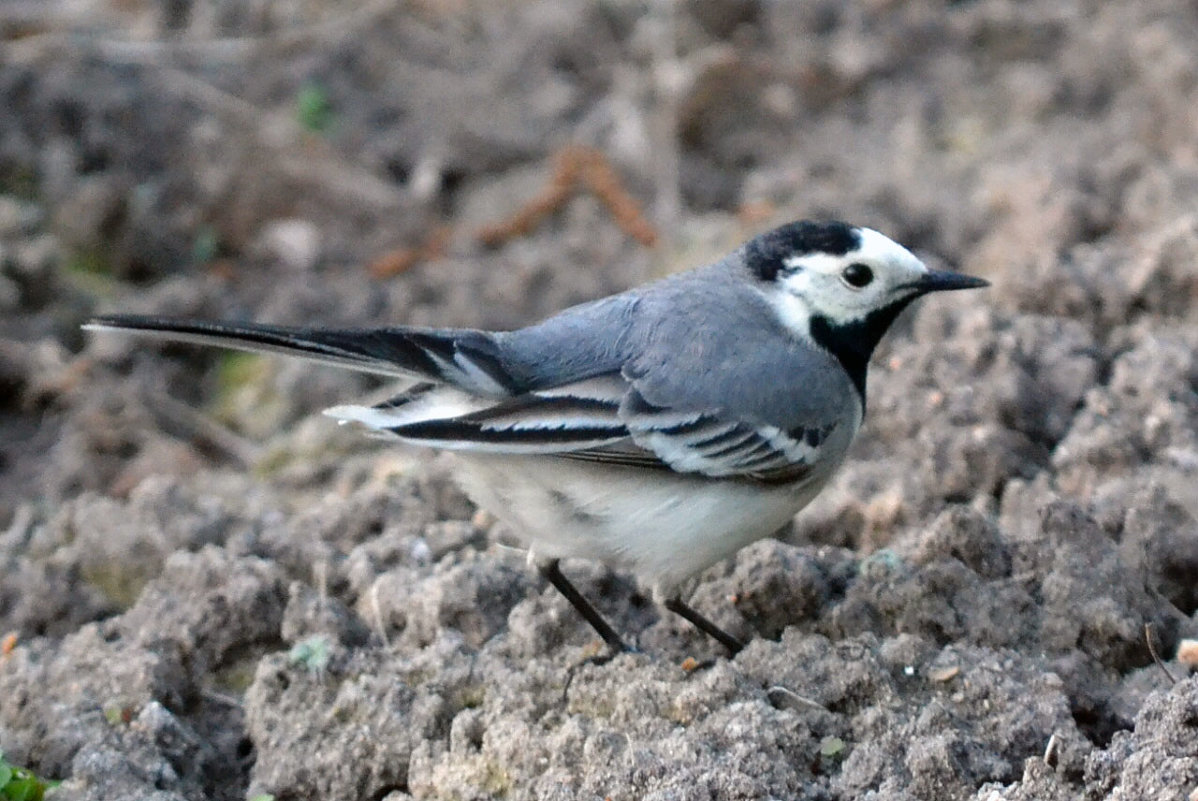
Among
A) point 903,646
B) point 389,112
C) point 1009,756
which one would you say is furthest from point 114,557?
point 389,112

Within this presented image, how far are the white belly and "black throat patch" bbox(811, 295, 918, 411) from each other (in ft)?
1.82

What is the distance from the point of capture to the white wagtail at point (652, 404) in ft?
13.4

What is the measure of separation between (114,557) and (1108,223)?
4139mm

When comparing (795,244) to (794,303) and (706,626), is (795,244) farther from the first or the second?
(706,626)

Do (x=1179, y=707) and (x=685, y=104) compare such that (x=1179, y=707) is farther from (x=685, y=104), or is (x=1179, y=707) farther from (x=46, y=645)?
(x=685, y=104)

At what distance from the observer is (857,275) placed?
4.53 meters

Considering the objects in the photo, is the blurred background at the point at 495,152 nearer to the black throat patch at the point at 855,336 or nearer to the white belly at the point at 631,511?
Result: the black throat patch at the point at 855,336

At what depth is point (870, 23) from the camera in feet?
28.2

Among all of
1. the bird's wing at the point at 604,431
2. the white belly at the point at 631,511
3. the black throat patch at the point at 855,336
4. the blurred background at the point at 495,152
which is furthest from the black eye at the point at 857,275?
the blurred background at the point at 495,152

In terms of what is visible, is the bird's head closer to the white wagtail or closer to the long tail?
the white wagtail

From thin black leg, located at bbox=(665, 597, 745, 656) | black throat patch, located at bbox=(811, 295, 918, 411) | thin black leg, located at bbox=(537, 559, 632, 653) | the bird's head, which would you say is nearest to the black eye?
the bird's head

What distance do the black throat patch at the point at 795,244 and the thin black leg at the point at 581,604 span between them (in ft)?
3.35

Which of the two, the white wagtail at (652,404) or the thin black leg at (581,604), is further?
the thin black leg at (581,604)

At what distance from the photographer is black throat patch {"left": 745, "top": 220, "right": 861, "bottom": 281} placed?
4508mm
